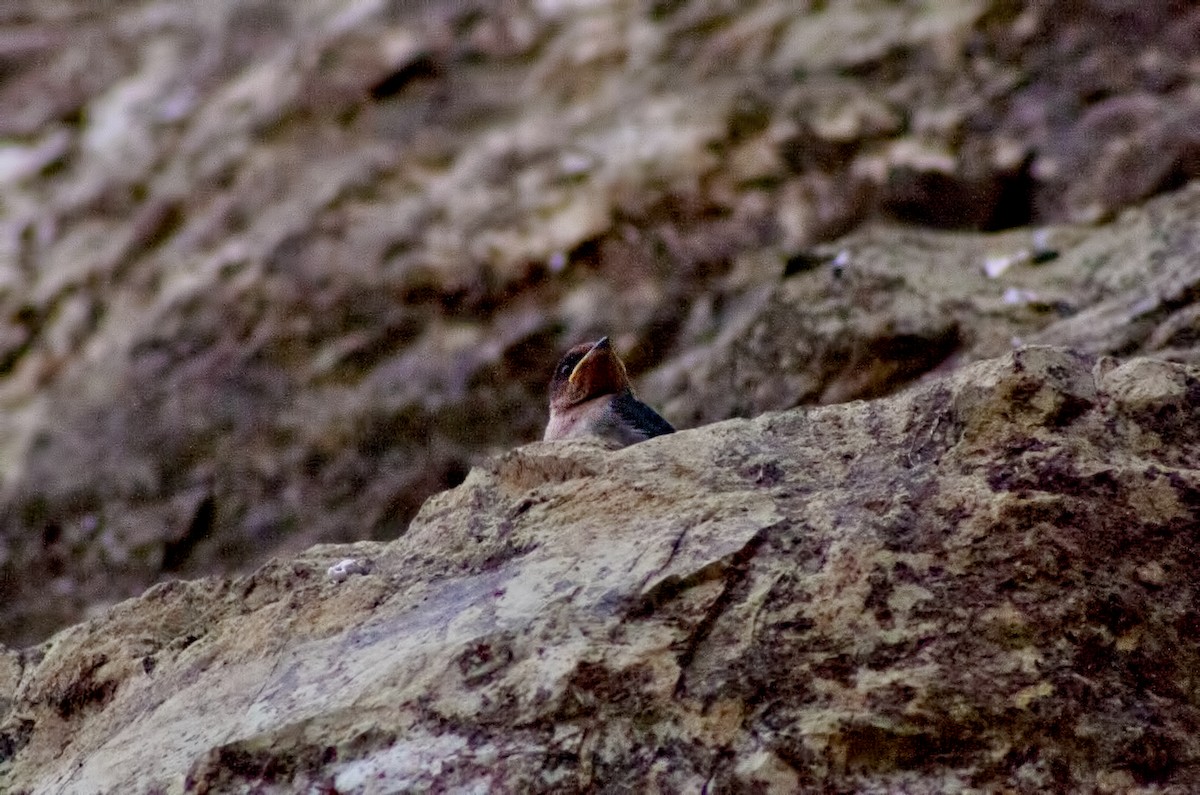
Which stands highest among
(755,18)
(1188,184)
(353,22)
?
(353,22)

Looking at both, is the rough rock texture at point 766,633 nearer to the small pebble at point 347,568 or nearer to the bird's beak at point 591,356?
the small pebble at point 347,568

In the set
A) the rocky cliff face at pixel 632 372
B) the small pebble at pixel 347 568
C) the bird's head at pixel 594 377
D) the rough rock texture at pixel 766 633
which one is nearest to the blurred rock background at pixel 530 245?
the rocky cliff face at pixel 632 372

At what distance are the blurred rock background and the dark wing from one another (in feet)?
1.66

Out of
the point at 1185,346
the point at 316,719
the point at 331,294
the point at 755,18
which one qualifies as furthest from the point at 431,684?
the point at 755,18

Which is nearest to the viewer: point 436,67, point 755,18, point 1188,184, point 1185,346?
point 1185,346

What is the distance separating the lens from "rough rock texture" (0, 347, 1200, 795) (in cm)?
254

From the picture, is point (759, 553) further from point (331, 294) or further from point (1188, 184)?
point (331, 294)

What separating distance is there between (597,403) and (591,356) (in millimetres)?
192

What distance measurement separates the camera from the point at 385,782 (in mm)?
2578

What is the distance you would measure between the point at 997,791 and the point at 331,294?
5.48 metres

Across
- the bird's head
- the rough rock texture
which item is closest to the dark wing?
the bird's head

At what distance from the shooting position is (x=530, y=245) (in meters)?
7.23

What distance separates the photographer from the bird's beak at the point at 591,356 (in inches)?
217

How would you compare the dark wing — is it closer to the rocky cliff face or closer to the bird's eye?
the bird's eye
